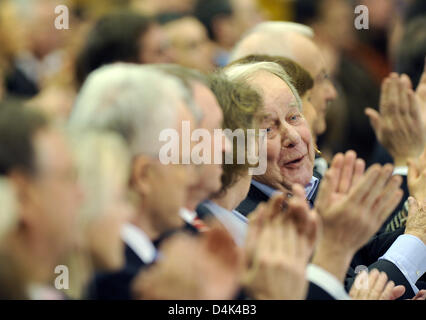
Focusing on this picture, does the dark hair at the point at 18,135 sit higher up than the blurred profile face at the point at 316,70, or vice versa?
the blurred profile face at the point at 316,70

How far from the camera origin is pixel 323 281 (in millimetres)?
1981

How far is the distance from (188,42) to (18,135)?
424 cm

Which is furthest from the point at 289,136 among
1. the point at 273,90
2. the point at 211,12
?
the point at 211,12

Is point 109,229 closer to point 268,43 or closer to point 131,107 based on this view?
point 131,107

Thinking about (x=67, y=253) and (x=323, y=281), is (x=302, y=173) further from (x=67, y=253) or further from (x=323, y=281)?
(x=67, y=253)

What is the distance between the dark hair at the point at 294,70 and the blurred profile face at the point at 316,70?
225mm

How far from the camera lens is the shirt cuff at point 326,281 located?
1.97 meters

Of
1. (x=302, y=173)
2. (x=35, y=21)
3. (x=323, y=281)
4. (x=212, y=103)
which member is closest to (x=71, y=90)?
(x=35, y=21)

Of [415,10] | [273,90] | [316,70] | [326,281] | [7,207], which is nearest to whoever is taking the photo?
[7,207]

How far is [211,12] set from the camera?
6.79 meters

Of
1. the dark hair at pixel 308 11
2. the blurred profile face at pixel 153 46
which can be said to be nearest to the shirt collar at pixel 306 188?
the blurred profile face at pixel 153 46

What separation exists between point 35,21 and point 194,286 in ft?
14.2

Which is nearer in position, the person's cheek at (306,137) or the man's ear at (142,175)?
the man's ear at (142,175)

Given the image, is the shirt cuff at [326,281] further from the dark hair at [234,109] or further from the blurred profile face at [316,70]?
the blurred profile face at [316,70]
